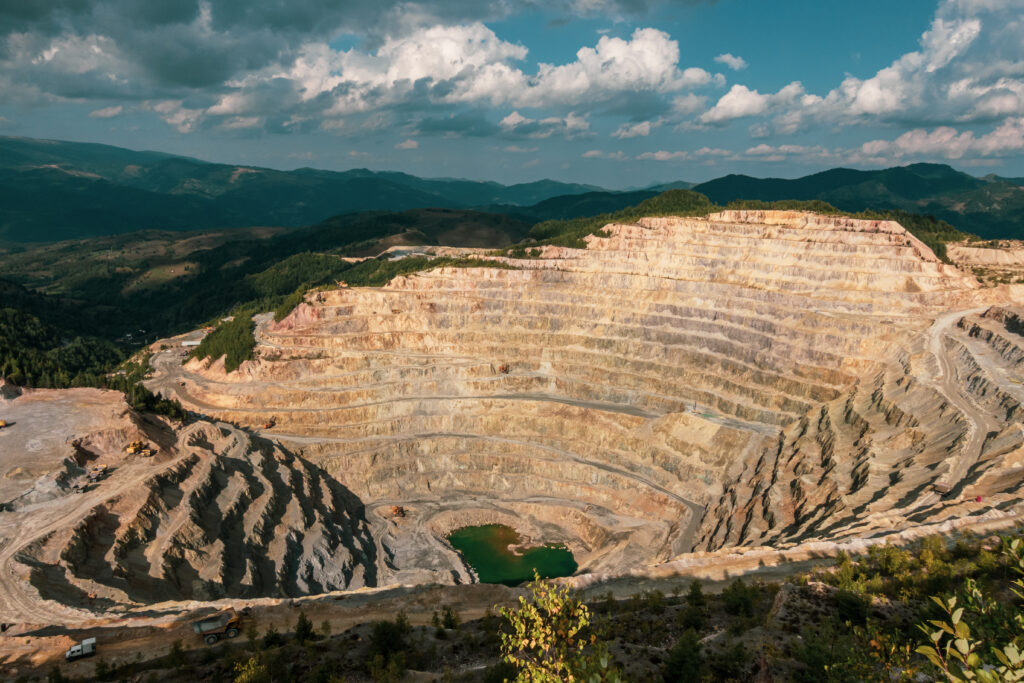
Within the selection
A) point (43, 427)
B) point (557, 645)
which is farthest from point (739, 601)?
point (43, 427)

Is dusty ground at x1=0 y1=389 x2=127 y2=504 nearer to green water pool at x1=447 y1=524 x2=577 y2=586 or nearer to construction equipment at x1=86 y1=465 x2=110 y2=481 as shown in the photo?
construction equipment at x1=86 y1=465 x2=110 y2=481

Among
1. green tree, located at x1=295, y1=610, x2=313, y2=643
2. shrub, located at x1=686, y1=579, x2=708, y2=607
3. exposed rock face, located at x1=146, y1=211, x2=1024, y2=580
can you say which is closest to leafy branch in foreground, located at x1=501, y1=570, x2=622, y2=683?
shrub, located at x1=686, y1=579, x2=708, y2=607

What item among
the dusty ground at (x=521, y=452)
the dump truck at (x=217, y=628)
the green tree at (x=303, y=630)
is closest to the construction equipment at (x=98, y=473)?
the dusty ground at (x=521, y=452)

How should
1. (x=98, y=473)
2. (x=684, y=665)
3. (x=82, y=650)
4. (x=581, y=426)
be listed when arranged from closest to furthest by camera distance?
1. (x=684, y=665)
2. (x=82, y=650)
3. (x=98, y=473)
4. (x=581, y=426)

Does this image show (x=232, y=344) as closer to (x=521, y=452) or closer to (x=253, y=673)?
(x=521, y=452)

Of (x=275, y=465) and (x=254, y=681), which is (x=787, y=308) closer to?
(x=275, y=465)

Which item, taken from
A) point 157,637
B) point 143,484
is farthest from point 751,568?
point 143,484
